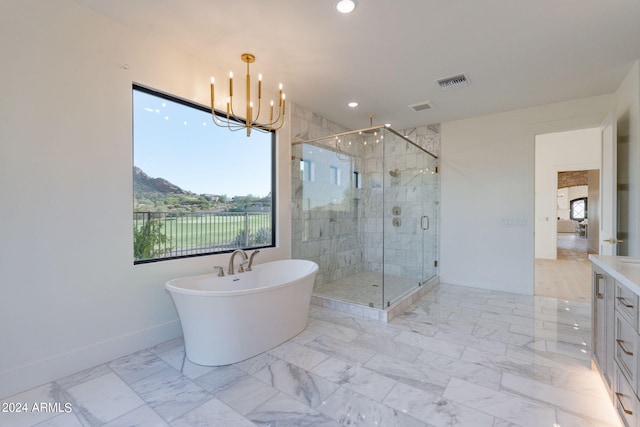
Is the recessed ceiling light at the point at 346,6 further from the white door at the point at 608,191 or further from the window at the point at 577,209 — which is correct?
the window at the point at 577,209

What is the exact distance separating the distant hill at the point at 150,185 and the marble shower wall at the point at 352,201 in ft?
5.23

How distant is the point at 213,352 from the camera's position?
2.16 meters

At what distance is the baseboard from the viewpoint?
1816mm

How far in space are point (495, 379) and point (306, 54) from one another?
3093 mm

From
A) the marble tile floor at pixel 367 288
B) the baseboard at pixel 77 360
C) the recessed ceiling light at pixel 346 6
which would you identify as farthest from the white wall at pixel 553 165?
the baseboard at pixel 77 360

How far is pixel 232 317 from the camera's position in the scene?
84.7 inches

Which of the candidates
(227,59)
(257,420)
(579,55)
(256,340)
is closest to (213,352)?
(256,340)

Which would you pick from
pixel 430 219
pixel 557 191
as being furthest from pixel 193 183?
pixel 557 191

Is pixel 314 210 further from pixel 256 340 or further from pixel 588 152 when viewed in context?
pixel 588 152

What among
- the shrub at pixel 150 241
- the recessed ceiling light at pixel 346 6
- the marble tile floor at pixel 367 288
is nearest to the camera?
the recessed ceiling light at pixel 346 6

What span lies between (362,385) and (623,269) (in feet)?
5.53

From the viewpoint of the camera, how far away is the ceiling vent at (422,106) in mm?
3774

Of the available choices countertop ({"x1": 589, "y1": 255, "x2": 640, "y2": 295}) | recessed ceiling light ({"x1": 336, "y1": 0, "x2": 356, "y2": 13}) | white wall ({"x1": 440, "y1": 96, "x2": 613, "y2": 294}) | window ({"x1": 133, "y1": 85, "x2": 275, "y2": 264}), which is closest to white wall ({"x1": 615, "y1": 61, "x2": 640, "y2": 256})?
white wall ({"x1": 440, "y1": 96, "x2": 613, "y2": 294})

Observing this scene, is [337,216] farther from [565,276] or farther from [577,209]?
[577,209]
